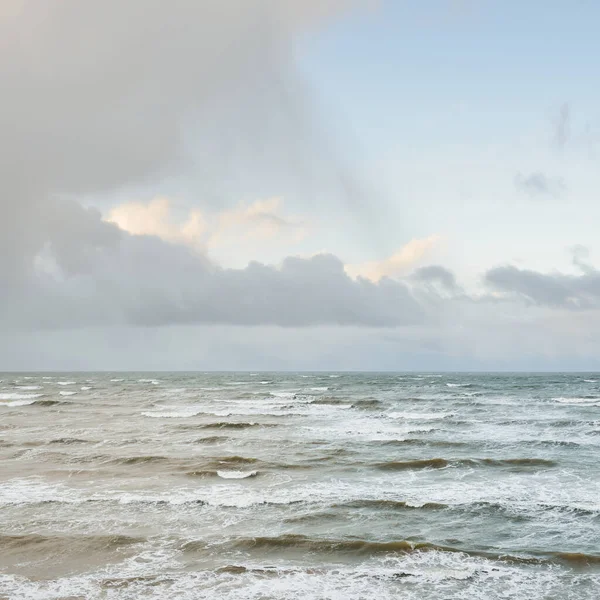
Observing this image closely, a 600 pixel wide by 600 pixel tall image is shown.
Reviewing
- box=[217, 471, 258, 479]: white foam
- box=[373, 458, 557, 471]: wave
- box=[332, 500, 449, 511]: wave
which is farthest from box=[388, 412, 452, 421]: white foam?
box=[332, 500, 449, 511]: wave

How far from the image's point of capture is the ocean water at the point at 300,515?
1167 cm

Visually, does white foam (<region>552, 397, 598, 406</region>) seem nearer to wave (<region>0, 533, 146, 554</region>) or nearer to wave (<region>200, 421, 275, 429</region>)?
wave (<region>200, 421, 275, 429</region>)

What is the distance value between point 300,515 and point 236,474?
6611 mm

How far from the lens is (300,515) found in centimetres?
1639

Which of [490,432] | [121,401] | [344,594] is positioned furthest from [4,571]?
[121,401]

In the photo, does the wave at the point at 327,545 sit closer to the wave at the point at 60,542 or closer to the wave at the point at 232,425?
the wave at the point at 60,542

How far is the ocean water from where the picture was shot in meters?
11.7

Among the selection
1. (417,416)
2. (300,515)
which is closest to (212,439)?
(300,515)

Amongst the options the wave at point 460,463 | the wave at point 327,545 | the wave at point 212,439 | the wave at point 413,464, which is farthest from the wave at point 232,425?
the wave at point 327,545

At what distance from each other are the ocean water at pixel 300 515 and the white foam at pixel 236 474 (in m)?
0.12

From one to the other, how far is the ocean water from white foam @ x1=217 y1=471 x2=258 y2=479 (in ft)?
0.40

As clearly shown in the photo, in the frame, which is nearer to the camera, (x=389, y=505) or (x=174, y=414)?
(x=389, y=505)

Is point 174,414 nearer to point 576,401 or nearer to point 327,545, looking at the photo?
point 327,545

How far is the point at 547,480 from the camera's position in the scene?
21.3m
